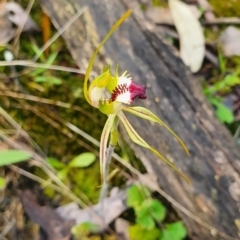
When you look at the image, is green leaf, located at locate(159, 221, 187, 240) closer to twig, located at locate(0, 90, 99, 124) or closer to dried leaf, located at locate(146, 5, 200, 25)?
twig, located at locate(0, 90, 99, 124)

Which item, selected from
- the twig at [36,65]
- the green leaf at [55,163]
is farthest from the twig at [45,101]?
the green leaf at [55,163]

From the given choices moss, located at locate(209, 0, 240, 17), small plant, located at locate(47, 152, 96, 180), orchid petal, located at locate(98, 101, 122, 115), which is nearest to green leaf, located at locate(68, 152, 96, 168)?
small plant, located at locate(47, 152, 96, 180)

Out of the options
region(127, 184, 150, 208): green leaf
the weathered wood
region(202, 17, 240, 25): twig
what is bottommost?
region(127, 184, 150, 208): green leaf

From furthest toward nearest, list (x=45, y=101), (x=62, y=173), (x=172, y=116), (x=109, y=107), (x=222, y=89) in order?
(x=222, y=89) → (x=45, y=101) → (x=62, y=173) → (x=172, y=116) → (x=109, y=107)

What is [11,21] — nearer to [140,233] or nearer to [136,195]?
[136,195]

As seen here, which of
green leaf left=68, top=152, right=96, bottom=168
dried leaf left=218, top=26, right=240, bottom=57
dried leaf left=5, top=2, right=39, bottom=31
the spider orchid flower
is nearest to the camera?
the spider orchid flower

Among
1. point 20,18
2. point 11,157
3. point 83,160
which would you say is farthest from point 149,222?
point 20,18

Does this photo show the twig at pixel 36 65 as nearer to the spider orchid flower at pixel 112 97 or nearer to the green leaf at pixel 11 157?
the green leaf at pixel 11 157
